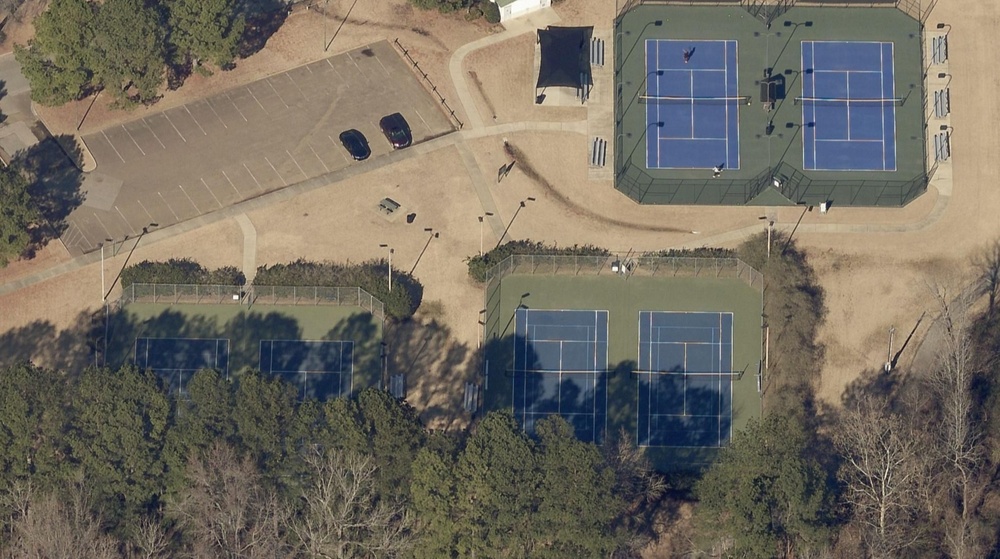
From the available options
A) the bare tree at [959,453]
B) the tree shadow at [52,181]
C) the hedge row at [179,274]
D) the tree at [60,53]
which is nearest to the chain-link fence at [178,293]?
the hedge row at [179,274]

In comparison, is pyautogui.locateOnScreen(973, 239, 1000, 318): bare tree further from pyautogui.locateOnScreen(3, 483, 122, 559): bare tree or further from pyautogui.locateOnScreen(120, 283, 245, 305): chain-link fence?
pyautogui.locateOnScreen(3, 483, 122, 559): bare tree

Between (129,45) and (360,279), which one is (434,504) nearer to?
(360,279)

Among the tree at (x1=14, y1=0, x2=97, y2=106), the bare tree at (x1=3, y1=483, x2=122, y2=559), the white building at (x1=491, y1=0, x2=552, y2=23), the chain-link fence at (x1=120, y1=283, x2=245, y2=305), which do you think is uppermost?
the white building at (x1=491, y1=0, x2=552, y2=23)

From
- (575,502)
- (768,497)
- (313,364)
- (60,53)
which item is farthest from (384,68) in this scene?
(768,497)

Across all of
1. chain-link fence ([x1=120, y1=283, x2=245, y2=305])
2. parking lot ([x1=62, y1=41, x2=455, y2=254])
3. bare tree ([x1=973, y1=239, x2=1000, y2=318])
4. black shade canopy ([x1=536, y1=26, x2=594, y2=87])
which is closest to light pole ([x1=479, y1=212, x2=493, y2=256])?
parking lot ([x1=62, y1=41, x2=455, y2=254])

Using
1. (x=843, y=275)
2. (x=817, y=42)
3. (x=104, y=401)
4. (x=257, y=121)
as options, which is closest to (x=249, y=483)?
(x=104, y=401)
